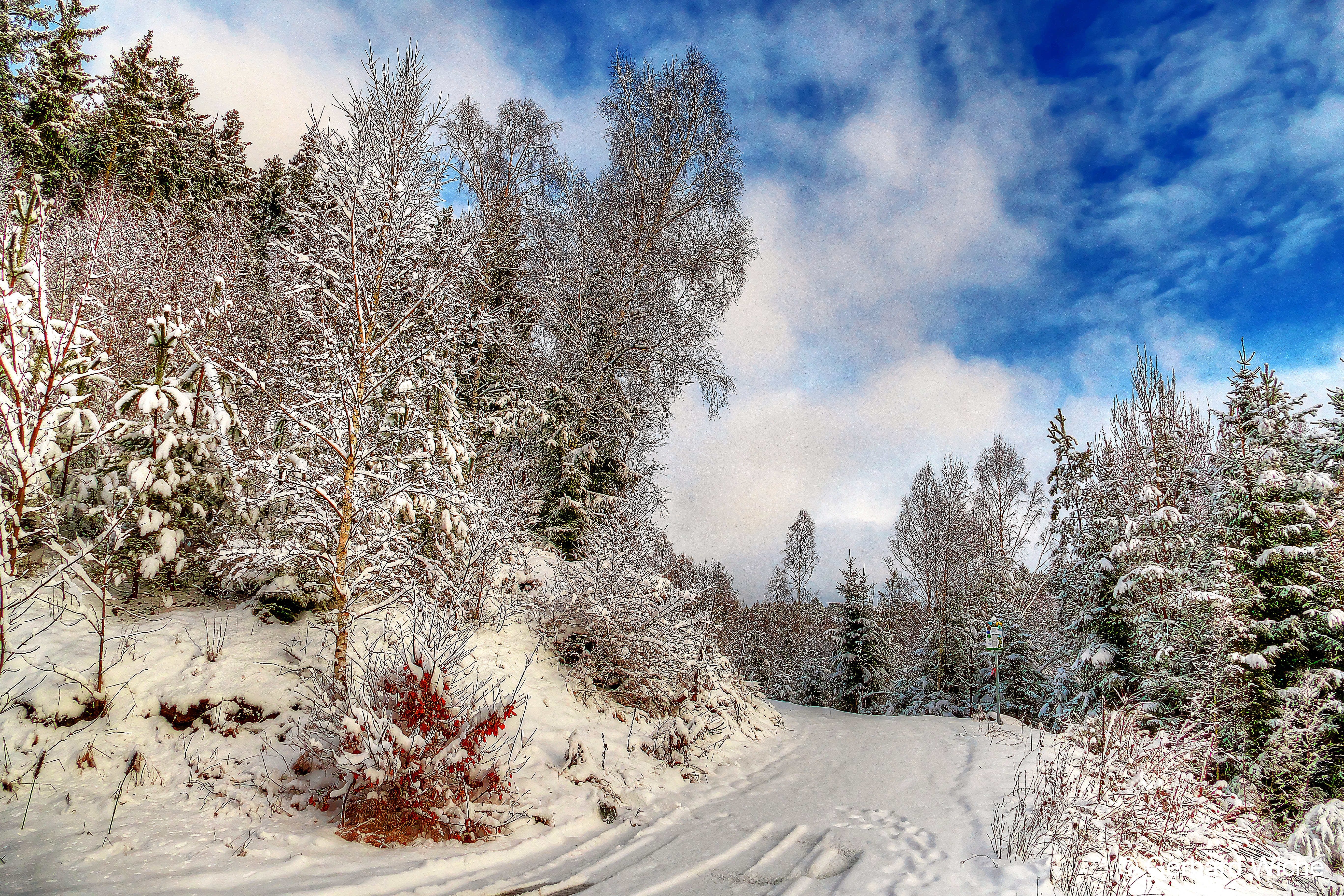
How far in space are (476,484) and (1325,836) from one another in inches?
453

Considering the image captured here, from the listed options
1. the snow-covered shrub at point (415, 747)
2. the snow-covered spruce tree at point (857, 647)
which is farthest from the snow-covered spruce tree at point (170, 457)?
the snow-covered spruce tree at point (857, 647)

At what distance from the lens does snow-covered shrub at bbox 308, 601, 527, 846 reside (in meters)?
3.89

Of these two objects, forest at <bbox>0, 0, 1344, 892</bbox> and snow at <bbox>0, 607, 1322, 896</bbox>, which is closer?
snow at <bbox>0, 607, 1322, 896</bbox>

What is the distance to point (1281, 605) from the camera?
8898 millimetres

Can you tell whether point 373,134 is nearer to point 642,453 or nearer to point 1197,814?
point 642,453

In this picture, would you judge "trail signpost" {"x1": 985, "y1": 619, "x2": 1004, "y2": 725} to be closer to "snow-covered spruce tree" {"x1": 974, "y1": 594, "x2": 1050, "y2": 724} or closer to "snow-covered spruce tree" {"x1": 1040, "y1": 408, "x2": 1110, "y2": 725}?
"snow-covered spruce tree" {"x1": 1040, "y1": 408, "x2": 1110, "y2": 725}

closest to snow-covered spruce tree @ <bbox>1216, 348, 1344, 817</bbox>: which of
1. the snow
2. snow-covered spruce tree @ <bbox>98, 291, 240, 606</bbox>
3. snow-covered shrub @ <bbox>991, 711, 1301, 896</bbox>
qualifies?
snow-covered shrub @ <bbox>991, 711, 1301, 896</bbox>

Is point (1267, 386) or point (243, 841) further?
point (1267, 386)

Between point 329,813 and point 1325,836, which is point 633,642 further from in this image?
point 1325,836

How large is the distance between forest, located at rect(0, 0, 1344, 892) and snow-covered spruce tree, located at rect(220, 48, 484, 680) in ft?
0.12

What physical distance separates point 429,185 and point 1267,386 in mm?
13594

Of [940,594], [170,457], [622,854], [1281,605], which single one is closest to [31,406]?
[170,457]

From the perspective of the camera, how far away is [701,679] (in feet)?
29.5

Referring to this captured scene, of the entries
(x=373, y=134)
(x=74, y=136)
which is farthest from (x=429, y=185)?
(x=74, y=136)
